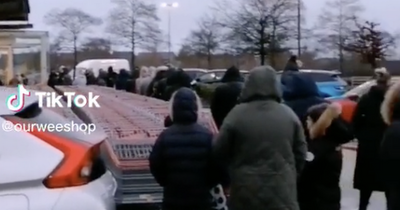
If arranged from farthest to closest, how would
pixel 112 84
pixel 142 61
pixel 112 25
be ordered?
pixel 142 61, pixel 112 25, pixel 112 84

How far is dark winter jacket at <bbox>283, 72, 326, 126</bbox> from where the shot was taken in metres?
8.98

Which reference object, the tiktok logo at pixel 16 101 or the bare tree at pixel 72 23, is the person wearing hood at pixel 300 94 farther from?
the bare tree at pixel 72 23

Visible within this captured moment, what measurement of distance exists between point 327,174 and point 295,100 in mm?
1929

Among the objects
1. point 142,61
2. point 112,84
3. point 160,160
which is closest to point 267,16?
point 142,61

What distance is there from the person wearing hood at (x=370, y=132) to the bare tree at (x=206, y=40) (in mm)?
40523

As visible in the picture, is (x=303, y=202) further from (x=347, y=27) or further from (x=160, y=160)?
(x=347, y=27)

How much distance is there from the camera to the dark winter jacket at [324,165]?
728 centimetres

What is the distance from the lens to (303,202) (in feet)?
24.2

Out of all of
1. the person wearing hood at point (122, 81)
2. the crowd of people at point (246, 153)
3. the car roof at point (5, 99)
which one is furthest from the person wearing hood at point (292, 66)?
the person wearing hood at point (122, 81)

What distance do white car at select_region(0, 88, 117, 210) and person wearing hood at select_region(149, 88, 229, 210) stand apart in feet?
3.00

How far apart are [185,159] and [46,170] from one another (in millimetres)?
1350

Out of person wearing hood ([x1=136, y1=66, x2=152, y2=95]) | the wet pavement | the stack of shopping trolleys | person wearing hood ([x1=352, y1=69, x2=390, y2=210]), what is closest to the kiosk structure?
person wearing hood ([x1=136, y1=66, x2=152, y2=95])

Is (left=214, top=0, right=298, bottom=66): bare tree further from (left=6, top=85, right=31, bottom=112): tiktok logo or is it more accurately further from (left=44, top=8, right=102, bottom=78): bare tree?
(left=6, top=85, right=31, bottom=112): tiktok logo

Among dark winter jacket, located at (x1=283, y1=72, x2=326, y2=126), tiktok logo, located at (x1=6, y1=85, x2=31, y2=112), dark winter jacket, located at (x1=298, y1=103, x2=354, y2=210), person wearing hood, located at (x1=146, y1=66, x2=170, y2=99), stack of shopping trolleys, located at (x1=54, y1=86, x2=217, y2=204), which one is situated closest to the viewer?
tiktok logo, located at (x1=6, y1=85, x2=31, y2=112)
